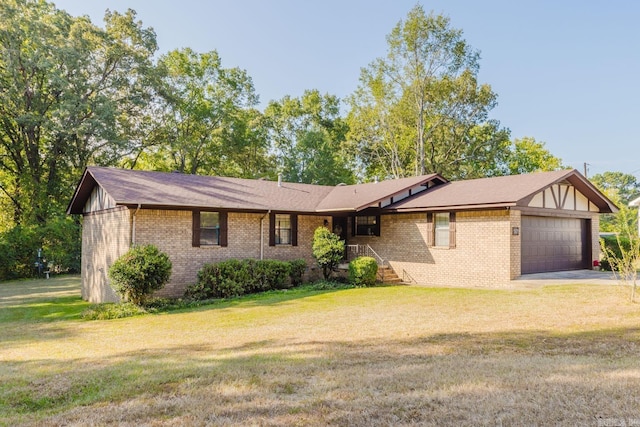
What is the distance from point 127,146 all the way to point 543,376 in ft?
92.6

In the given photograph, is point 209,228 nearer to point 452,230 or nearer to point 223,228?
point 223,228

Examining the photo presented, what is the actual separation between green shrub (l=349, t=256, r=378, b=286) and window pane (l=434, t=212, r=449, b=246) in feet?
8.23

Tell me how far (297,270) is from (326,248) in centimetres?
135

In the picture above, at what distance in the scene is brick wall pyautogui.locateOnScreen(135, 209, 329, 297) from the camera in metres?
13.5

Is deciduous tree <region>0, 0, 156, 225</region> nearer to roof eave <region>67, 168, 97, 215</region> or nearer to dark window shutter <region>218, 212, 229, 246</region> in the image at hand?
roof eave <region>67, 168, 97, 215</region>

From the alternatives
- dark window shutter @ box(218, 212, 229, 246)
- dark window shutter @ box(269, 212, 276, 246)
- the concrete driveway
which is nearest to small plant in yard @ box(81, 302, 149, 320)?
dark window shutter @ box(218, 212, 229, 246)

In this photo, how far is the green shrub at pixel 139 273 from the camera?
11625 millimetres

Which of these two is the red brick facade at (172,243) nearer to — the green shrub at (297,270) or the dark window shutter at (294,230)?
the dark window shutter at (294,230)

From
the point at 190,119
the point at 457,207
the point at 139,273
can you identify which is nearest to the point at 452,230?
the point at 457,207

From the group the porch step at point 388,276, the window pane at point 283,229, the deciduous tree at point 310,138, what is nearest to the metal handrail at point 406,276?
the porch step at point 388,276

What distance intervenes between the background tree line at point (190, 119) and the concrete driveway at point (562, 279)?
1495cm

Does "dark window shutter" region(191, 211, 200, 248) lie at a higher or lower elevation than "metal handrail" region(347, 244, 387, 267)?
higher

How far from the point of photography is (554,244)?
16219 millimetres

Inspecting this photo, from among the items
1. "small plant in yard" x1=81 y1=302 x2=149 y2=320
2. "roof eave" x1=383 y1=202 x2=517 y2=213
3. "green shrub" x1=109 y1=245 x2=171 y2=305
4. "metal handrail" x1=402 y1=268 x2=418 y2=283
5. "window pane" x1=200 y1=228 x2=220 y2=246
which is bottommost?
"small plant in yard" x1=81 y1=302 x2=149 y2=320
